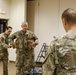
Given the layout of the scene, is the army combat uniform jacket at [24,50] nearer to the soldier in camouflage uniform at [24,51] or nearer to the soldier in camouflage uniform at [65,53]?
the soldier in camouflage uniform at [24,51]

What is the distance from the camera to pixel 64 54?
5.73ft

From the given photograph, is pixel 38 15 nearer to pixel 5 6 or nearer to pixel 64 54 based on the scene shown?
pixel 5 6

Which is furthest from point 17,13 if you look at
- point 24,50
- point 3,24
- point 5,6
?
point 24,50

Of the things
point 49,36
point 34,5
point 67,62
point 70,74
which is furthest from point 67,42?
→ point 34,5

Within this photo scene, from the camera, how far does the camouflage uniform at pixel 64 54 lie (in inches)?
68.7

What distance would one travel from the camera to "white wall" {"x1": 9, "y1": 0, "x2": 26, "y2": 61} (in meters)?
8.02

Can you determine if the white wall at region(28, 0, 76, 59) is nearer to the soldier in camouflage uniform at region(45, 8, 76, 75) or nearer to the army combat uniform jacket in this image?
the army combat uniform jacket

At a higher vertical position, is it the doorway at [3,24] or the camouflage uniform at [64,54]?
the doorway at [3,24]

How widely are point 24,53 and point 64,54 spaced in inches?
126

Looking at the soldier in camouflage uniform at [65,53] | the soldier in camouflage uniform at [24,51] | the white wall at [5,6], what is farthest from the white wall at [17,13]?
the soldier in camouflage uniform at [65,53]

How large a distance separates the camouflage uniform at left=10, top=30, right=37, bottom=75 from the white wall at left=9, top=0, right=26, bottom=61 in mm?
3189

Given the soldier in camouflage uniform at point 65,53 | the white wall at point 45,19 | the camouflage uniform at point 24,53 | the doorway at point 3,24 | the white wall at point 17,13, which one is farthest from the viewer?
the doorway at point 3,24

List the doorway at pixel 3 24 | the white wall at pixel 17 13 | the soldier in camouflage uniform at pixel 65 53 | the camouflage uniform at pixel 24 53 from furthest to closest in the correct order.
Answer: the doorway at pixel 3 24 < the white wall at pixel 17 13 < the camouflage uniform at pixel 24 53 < the soldier in camouflage uniform at pixel 65 53

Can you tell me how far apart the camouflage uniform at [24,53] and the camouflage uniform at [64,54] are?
3114 millimetres
